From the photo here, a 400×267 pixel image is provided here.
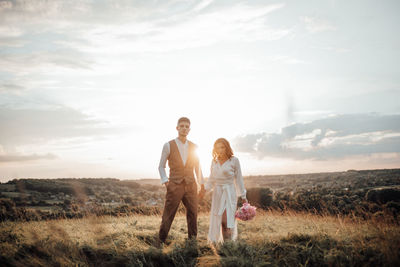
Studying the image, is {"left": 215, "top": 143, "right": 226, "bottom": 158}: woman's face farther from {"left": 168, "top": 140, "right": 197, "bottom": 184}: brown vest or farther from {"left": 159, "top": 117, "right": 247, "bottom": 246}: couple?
{"left": 168, "top": 140, "right": 197, "bottom": 184}: brown vest

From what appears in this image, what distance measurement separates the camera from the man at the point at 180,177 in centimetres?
601

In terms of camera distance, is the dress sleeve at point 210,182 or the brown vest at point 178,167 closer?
the brown vest at point 178,167

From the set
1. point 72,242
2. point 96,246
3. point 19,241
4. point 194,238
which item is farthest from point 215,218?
point 19,241

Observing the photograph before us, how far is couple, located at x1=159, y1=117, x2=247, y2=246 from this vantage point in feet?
19.4

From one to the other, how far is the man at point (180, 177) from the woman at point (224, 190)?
0.41 meters

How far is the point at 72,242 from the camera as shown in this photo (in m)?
6.20

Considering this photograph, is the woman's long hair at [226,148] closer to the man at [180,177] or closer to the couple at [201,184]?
the couple at [201,184]

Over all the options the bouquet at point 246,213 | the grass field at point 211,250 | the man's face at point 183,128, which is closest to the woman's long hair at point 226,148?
the man's face at point 183,128

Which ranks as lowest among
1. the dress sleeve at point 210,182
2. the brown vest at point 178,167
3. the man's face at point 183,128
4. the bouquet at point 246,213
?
the bouquet at point 246,213

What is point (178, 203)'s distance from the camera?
6.06m

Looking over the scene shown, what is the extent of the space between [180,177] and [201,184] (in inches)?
20.8

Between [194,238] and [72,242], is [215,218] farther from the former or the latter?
[72,242]

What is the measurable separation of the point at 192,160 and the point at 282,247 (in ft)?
7.80

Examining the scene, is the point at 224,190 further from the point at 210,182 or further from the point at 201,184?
the point at 201,184
